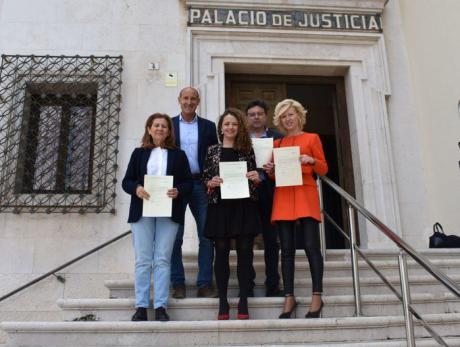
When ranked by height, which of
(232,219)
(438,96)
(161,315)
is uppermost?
(438,96)

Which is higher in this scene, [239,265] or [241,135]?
[241,135]

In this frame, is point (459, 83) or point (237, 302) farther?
point (459, 83)

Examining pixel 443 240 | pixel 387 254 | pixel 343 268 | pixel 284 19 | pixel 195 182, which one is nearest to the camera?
pixel 195 182

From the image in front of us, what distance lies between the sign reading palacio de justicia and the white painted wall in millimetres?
Answer: 670

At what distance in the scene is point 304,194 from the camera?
12.3 feet

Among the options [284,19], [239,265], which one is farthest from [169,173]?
[284,19]

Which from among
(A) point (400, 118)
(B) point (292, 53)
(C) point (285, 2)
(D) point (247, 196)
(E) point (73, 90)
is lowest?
(D) point (247, 196)

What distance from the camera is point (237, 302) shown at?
12.3ft

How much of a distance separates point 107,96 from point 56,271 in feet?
7.65

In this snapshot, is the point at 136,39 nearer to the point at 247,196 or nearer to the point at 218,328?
the point at 247,196

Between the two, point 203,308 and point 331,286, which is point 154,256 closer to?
point 203,308

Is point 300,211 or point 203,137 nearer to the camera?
point 300,211

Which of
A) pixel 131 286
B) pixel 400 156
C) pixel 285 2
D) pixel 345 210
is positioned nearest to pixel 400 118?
pixel 400 156

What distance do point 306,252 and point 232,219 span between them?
0.64 metres
